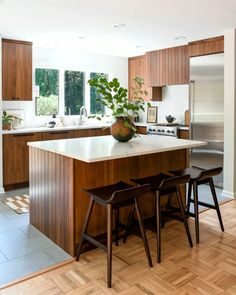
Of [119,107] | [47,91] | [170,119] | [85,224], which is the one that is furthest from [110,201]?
[47,91]

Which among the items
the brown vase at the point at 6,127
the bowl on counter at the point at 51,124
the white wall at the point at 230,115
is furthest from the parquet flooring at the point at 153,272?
the bowl on counter at the point at 51,124

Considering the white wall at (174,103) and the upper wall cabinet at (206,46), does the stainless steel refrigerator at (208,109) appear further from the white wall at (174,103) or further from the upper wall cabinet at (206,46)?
the white wall at (174,103)

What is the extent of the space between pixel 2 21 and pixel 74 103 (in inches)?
104

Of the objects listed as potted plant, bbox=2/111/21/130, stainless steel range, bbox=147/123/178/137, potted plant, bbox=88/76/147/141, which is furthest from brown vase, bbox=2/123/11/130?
stainless steel range, bbox=147/123/178/137

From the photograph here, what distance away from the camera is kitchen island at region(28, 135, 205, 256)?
2.79m

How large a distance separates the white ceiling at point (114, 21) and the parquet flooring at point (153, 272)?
2.45 m

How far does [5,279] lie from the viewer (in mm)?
2457

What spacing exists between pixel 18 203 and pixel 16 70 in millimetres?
2187

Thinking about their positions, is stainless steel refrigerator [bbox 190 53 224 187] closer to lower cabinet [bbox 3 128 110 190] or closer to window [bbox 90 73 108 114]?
window [bbox 90 73 108 114]

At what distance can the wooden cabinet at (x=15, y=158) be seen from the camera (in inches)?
194

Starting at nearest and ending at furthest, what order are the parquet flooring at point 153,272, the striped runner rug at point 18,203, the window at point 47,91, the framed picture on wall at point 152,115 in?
the parquet flooring at point 153,272 < the striped runner rug at point 18,203 < the window at point 47,91 < the framed picture on wall at point 152,115

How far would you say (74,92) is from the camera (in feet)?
21.4

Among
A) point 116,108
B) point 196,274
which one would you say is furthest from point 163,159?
point 196,274

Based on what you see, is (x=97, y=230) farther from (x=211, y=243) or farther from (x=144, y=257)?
(x=211, y=243)
